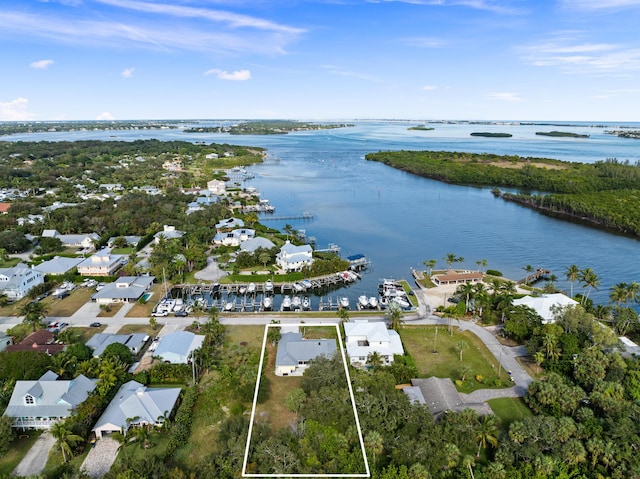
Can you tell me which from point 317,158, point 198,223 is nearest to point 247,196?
point 198,223

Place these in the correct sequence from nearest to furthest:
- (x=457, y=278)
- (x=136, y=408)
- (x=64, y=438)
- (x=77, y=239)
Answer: (x=64, y=438) < (x=136, y=408) < (x=457, y=278) < (x=77, y=239)

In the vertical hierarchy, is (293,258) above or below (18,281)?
above

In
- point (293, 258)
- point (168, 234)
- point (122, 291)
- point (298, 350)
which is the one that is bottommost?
point (122, 291)

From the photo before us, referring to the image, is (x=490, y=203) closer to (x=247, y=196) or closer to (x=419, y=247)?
(x=419, y=247)

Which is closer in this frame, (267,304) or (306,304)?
(267,304)

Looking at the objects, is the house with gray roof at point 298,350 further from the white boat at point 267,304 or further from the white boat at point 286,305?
the white boat at point 267,304

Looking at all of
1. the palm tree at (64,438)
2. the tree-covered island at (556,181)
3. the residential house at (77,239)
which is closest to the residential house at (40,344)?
the palm tree at (64,438)

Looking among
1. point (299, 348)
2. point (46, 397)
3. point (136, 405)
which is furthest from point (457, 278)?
point (46, 397)

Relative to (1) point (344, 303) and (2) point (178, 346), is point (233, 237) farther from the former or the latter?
(2) point (178, 346)
